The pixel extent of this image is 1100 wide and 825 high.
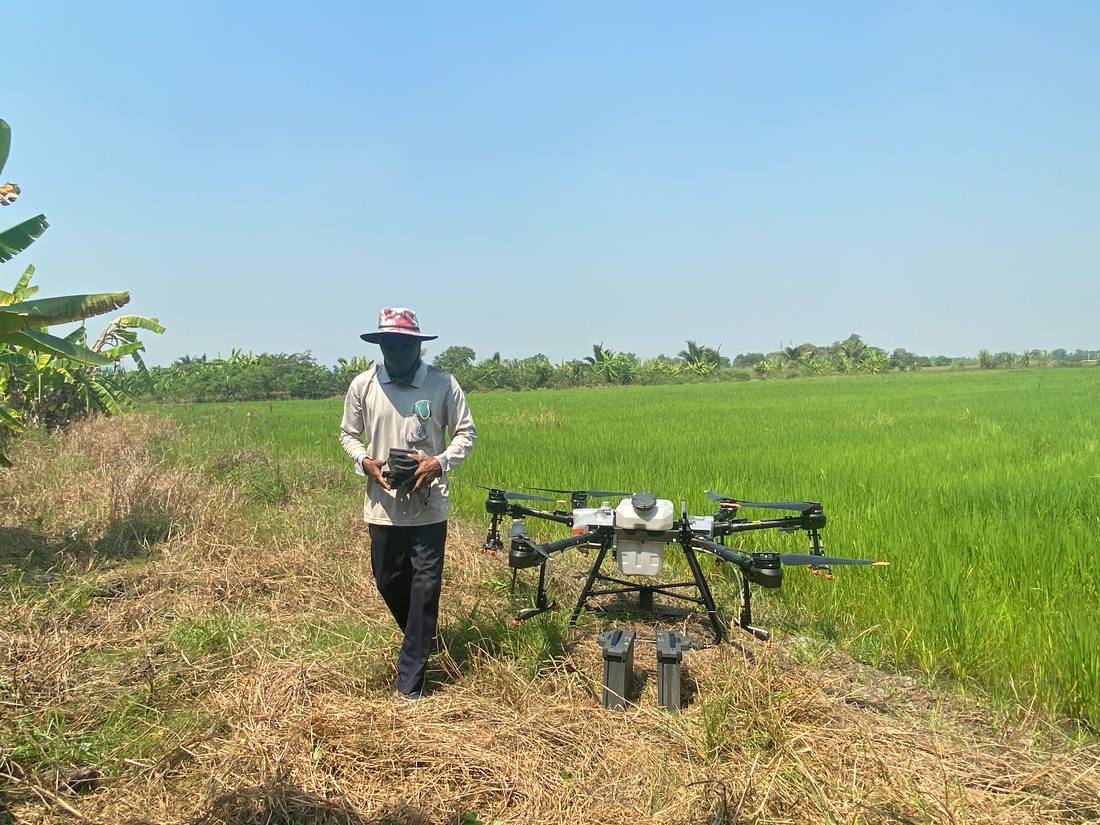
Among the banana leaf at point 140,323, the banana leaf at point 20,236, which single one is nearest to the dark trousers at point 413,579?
the banana leaf at point 20,236

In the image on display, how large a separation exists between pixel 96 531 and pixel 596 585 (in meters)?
3.79

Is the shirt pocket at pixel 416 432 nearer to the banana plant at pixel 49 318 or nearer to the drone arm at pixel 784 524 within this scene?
the drone arm at pixel 784 524

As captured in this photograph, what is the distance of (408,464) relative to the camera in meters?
2.72

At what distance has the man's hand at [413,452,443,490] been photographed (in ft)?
8.99

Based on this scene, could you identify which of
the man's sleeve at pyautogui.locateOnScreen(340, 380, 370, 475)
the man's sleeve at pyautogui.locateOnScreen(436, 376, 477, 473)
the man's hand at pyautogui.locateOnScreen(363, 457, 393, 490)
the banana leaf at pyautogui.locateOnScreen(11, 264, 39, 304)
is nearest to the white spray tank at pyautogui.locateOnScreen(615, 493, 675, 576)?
the man's sleeve at pyautogui.locateOnScreen(436, 376, 477, 473)

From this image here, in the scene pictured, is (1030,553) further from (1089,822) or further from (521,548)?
(521,548)

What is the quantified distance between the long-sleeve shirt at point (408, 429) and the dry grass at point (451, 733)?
0.67m

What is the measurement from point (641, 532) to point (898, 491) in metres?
3.83

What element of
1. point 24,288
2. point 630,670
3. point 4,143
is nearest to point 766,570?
point 630,670

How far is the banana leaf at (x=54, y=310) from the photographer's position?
15.5ft

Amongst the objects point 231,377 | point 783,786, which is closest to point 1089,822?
point 783,786

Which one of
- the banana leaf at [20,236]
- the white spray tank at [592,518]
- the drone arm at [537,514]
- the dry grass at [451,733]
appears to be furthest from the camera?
the banana leaf at [20,236]

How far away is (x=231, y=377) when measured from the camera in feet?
87.7

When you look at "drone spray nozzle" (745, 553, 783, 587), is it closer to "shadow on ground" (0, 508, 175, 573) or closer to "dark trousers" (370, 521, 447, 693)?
"dark trousers" (370, 521, 447, 693)
